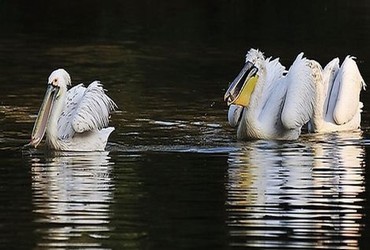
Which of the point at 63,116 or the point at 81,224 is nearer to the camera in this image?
the point at 81,224

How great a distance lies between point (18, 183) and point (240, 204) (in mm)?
1985

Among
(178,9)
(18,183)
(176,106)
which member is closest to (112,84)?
(176,106)

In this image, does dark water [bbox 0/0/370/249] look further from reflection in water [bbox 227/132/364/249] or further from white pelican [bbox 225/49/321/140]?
white pelican [bbox 225/49/321/140]

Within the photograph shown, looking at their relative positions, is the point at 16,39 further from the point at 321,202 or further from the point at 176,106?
the point at 321,202

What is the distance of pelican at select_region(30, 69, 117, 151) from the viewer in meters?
13.4

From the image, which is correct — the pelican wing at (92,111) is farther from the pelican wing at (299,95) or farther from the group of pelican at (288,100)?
the pelican wing at (299,95)

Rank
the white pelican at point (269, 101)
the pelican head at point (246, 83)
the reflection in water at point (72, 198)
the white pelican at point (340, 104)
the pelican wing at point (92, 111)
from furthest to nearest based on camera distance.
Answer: the white pelican at point (340, 104) → the pelican head at point (246, 83) → the white pelican at point (269, 101) → the pelican wing at point (92, 111) → the reflection in water at point (72, 198)

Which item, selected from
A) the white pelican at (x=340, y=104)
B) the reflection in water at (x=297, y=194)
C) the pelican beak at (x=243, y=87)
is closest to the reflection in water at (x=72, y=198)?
the reflection in water at (x=297, y=194)

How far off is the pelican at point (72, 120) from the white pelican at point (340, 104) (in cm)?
260

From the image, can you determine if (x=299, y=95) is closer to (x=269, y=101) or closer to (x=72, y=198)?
(x=269, y=101)

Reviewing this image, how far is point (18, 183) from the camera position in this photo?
11.5 metres

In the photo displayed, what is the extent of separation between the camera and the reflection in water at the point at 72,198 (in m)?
9.24

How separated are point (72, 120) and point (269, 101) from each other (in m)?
2.53

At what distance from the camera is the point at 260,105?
15031 mm
